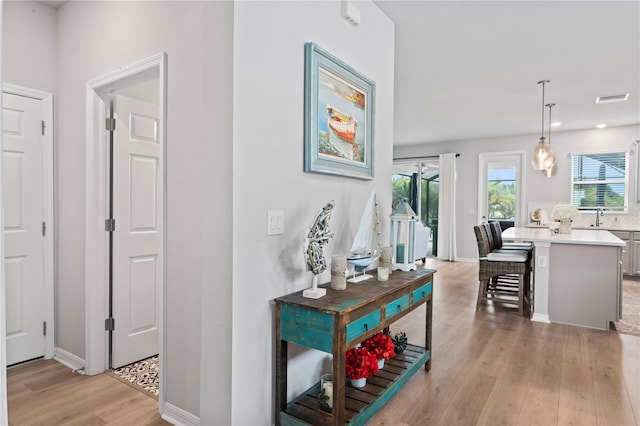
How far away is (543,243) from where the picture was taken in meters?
3.97

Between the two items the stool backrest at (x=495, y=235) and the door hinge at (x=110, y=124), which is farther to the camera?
the stool backrest at (x=495, y=235)

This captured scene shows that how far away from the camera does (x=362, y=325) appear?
74.9 inches

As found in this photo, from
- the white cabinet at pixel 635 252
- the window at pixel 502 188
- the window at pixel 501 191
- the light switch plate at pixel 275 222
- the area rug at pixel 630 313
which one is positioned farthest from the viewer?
the window at pixel 501 191

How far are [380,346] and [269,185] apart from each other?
1.31m

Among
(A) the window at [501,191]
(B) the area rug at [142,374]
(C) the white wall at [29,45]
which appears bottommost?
(B) the area rug at [142,374]

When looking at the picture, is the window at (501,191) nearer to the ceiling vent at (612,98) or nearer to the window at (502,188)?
the window at (502,188)

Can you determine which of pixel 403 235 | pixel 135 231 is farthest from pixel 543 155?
pixel 135 231

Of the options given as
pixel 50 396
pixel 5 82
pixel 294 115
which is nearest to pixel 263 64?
pixel 294 115

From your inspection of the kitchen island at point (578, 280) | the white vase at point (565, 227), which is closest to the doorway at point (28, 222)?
the kitchen island at point (578, 280)

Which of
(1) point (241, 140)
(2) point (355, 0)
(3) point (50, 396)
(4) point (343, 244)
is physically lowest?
(3) point (50, 396)

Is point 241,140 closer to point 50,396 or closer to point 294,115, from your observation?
point 294,115

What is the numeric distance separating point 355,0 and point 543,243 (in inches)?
120

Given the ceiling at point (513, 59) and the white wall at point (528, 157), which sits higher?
the ceiling at point (513, 59)

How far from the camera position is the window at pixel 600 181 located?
6.73m
